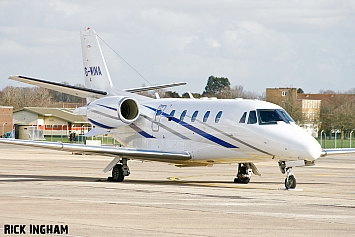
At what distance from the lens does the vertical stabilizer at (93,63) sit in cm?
3044

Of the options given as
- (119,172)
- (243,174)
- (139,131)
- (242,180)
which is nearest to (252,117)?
(243,174)

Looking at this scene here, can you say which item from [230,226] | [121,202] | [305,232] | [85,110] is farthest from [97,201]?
[85,110]

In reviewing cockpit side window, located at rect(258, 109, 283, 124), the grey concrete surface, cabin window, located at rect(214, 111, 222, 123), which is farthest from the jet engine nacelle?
cockpit side window, located at rect(258, 109, 283, 124)

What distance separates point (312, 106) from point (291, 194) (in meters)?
112

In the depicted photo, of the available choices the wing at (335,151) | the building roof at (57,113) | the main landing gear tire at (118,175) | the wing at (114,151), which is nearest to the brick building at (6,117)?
the building roof at (57,113)

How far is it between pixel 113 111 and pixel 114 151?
8.96ft

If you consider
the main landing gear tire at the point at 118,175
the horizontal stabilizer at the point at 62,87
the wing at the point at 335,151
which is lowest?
the main landing gear tire at the point at 118,175

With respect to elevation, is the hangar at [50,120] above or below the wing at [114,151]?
above

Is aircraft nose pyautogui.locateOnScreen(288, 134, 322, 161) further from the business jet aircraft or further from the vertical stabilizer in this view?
the vertical stabilizer

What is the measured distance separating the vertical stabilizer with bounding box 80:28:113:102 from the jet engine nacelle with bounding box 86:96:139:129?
7.33 ft

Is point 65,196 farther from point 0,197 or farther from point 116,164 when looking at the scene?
point 116,164

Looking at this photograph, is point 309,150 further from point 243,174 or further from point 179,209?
point 179,209

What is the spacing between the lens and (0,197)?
60.0 feet

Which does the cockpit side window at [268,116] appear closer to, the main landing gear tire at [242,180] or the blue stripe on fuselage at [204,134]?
the blue stripe on fuselage at [204,134]
